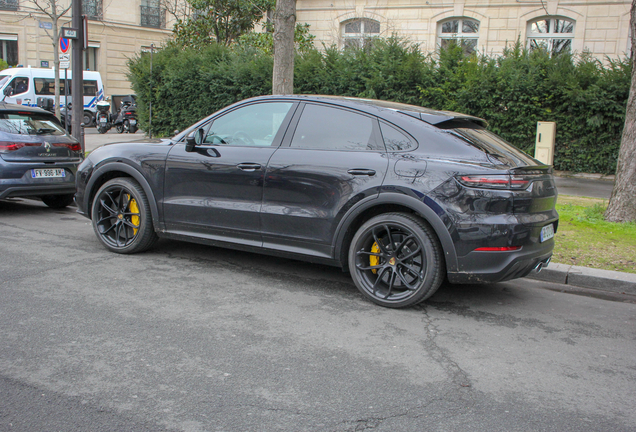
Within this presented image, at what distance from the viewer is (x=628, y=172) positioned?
7.92 meters

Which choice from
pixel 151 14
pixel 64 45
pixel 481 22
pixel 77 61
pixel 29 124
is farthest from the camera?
pixel 151 14

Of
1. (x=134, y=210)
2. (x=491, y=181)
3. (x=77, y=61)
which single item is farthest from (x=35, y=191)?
(x=491, y=181)

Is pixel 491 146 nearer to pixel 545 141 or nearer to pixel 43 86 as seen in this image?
pixel 545 141

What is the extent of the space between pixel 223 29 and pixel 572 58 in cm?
1220

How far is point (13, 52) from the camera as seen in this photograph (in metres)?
36.7

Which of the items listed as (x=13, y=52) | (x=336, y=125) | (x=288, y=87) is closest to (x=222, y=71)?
(x=288, y=87)

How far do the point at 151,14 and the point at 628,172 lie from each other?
38.0m

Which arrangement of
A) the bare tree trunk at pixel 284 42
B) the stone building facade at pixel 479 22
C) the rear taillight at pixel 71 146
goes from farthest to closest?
the stone building facade at pixel 479 22, the bare tree trunk at pixel 284 42, the rear taillight at pixel 71 146

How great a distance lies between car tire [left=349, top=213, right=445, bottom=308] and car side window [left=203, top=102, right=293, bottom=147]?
1304 mm

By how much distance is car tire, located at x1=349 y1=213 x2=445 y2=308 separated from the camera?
459 cm

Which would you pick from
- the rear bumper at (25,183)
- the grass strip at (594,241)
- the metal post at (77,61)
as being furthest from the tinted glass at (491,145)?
the metal post at (77,61)

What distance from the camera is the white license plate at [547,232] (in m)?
4.66

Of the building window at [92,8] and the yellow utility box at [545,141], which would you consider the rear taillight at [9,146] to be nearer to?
the yellow utility box at [545,141]

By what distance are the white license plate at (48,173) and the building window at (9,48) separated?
1299 inches
